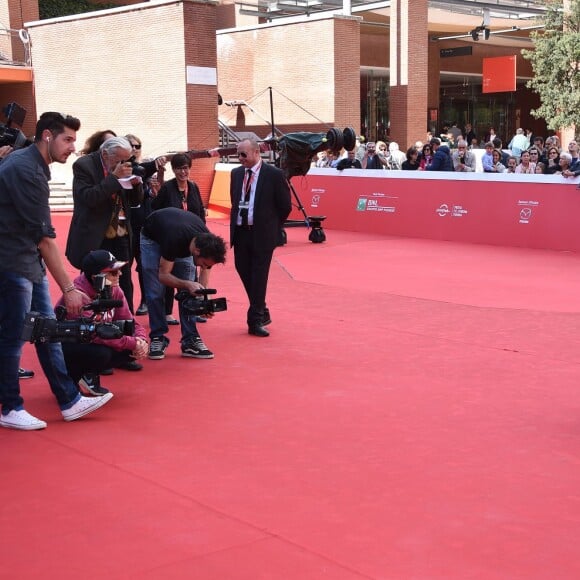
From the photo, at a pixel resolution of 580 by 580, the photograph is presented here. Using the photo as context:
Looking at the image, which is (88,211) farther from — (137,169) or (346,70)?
(346,70)

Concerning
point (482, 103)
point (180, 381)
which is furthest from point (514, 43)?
point (180, 381)

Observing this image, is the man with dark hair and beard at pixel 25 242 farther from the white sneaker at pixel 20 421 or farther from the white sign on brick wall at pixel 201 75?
the white sign on brick wall at pixel 201 75

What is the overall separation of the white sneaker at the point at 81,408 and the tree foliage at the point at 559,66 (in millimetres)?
25204

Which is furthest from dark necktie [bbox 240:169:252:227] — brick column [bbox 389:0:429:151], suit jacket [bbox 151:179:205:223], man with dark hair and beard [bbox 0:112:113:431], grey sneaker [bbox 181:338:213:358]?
brick column [bbox 389:0:429:151]

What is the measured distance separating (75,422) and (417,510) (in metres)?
2.54

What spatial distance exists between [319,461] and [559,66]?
85.5 ft

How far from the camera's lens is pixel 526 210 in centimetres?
1650

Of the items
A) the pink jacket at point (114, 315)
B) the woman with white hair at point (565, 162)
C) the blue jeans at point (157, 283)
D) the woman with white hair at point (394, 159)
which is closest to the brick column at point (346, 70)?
the woman with white hair at point (394, 159)

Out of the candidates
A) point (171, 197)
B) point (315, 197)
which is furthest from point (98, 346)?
point (315, 197)

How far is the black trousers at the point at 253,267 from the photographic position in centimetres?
910

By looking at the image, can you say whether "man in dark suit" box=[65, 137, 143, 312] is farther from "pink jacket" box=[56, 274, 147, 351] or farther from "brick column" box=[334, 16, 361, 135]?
"brick column" box=[334, 16, 361, 135]

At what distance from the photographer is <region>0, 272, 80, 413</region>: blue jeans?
5703 mm

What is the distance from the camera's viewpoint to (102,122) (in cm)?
2845

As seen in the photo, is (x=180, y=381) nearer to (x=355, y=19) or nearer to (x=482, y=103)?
(x=355, y=19)
